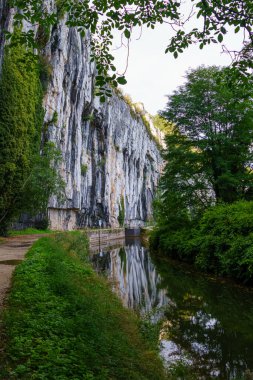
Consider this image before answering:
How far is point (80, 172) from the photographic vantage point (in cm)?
4300

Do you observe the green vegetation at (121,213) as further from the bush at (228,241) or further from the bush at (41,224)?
the bush at (228,241)

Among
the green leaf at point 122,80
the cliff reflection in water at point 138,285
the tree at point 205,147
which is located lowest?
the cliff reflection in water at point 138,285

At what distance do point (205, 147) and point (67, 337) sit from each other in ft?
57.5

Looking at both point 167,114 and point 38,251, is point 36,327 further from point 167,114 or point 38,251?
point 167,114

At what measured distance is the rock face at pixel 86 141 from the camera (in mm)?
34188

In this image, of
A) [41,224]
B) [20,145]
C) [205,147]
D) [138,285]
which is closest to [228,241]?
[138,285]

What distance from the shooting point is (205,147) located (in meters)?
20.9

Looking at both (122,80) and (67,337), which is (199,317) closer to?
(67,337)

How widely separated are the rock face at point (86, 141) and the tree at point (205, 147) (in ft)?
23.9

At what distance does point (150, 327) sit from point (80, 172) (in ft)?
119

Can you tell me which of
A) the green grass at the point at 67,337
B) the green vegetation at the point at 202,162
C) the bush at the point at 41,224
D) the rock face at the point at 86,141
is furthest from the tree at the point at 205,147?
the green grass at the point at 67,337

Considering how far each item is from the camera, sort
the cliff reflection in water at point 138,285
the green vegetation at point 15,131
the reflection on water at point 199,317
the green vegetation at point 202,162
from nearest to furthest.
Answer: the reflection on water at point 199,317 < the cliff reflection in water at point 138,285 < the green vegetation at point 202,162 < the green vegetation at point 15,131

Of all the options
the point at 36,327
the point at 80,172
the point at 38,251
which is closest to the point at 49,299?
the point at 36,327

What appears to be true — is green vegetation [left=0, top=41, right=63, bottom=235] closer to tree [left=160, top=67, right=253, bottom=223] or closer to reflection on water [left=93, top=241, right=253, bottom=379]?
tree [left=160, top=67, right=253, bottom=223]
